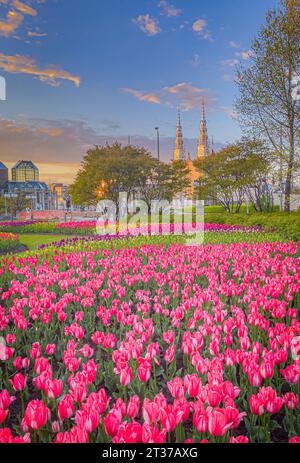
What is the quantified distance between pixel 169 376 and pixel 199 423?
4.13 feet

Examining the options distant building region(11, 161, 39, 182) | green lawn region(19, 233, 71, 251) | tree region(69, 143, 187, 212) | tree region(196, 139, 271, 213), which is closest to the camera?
green lawn region(19, 233, 71, 251)

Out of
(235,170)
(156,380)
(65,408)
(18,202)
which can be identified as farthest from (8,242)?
(18,202)

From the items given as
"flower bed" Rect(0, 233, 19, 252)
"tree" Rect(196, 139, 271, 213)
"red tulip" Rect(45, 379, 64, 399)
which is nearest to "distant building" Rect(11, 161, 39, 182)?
"tree" Rect(196, 139, 271, 213)

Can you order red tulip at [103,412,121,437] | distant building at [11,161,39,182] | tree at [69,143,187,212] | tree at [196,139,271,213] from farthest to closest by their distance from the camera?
distant building at [11,161,39,182] < tree at [69,143,187,212] < tree at [196,139,271,213] < red tulip at [103,412,121,437]

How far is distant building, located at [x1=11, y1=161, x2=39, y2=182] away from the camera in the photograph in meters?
160

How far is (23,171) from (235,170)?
152137mm

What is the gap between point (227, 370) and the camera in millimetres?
3287

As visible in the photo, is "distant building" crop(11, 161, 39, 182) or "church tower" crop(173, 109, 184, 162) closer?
"church tower" crop(173, 109, 184, 162)

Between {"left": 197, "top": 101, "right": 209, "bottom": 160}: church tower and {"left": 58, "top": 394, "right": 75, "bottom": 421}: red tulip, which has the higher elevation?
{"left": 197, "top": 101, "right": 209, "bottom": 160}: church tower

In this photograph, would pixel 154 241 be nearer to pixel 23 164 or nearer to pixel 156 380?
pixel 156 380

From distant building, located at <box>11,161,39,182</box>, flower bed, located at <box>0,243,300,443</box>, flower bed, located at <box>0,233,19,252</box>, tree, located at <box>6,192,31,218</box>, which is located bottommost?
flower bed, located at <box>0,243,300,443</box>

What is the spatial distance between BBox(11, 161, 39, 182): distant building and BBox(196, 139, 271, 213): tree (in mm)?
143530

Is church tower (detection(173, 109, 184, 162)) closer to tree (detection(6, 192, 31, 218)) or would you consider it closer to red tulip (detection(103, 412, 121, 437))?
tree (detection(6, 192, 31, 218))
